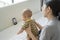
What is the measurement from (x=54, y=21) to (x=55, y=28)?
63mm

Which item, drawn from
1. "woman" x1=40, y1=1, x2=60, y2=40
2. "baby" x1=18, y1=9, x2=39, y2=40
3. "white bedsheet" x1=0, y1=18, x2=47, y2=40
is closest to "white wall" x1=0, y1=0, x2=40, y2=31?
"white bedsheet" x1=0, y1=18, x2=47, y2=40

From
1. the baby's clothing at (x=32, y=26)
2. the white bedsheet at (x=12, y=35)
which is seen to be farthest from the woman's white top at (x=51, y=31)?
the white bedsheet at (x=12, y=35)

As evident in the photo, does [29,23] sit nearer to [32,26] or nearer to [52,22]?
[32,26]

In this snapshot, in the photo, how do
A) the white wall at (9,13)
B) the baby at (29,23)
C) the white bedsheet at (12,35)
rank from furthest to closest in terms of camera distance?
the white wall at (9,13), the white bedsheet at (12,35), the baby at (29,23)

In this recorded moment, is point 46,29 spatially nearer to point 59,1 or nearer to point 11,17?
point 59,1

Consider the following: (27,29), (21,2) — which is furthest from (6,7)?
(27,29)

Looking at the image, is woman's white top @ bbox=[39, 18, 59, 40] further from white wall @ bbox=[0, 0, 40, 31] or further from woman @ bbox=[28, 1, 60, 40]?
white wall @ bbox=[0, 0, 40, 31]

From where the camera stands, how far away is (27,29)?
1.94 meters

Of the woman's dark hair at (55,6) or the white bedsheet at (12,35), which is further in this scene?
the white bedsheet at (12,35)

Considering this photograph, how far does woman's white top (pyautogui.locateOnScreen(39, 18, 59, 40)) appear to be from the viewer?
4.13ft

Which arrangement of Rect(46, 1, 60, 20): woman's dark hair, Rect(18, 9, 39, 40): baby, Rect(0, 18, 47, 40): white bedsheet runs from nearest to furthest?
Rect(46, 1, 60, 20): woman's dark hair → Rect(18, 9, 39, 40): baby → Rect(0, 18, 47, 40): white bedsheet

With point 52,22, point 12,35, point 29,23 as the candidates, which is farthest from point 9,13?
point 52,22

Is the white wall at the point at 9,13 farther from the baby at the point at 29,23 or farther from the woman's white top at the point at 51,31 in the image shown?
the woman's white top at the point at 51,31

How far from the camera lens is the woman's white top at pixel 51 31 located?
1258 mm
